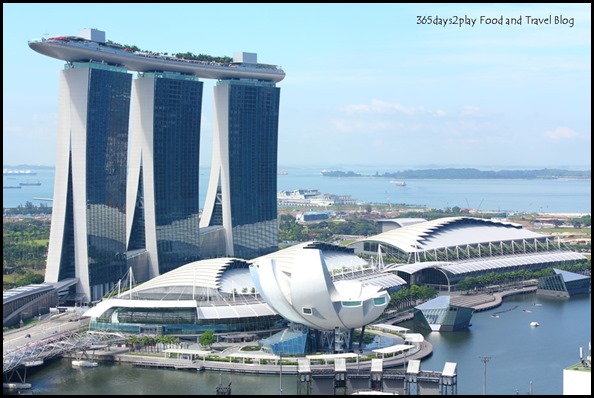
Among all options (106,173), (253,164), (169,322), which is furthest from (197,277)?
(253,164)

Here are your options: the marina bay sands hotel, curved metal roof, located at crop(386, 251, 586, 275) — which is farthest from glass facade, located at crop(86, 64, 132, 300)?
curved metal roof, located at crop(386, 251, 586, 275)

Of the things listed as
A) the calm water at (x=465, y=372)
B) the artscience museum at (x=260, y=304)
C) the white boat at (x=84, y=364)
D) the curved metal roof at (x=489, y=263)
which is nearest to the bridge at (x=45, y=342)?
the calm water at (x=465, y=372)

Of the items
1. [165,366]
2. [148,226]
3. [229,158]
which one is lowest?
[165,366]

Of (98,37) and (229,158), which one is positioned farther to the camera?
(229,158)

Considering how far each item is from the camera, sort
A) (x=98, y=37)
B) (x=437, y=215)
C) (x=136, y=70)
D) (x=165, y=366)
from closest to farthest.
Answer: (x=165, y=366) < (x=98, y=37) < (x=136, y=70) < (x=437, y=215)

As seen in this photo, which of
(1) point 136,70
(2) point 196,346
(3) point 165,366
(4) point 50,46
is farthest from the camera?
(1) point 136,70

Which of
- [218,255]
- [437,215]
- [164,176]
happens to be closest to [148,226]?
[164,176]

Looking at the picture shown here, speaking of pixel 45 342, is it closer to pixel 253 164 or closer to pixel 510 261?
pixel 253 164

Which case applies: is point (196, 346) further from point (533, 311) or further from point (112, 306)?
point (533, 311)
